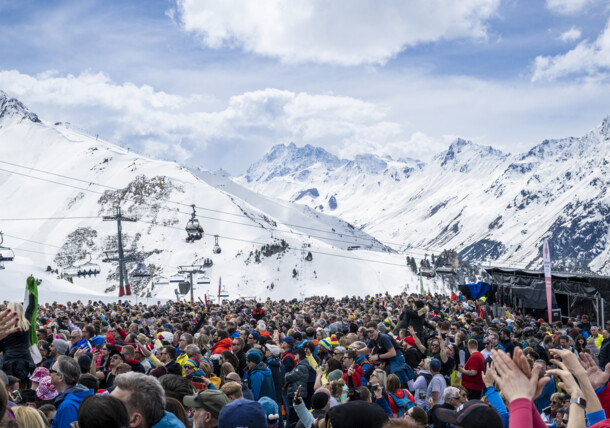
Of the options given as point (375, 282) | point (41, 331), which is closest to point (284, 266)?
point (375, 282)

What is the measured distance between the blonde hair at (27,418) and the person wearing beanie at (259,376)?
14.0 feet

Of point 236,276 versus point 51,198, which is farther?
point 51,198

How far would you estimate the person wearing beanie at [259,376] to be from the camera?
8266 mm

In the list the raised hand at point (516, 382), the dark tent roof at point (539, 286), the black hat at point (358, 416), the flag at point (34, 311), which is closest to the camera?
the raised hand at point (516, 382)

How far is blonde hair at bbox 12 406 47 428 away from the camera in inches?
163

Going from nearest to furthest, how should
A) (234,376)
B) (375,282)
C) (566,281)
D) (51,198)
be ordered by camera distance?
1. (234,376)
2. (566,281)
3. (375,282)
4. (51,198)

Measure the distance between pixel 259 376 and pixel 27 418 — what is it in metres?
4.44

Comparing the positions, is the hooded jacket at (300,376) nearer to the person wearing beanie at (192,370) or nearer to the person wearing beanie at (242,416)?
the person wearing beanie at (192,370)

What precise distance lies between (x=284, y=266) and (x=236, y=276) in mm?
9835

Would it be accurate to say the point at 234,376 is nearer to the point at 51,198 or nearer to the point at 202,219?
the point at 202,219

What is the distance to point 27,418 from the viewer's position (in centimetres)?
418

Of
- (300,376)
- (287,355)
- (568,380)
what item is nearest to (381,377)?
(300,376)

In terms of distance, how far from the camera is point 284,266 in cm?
11569

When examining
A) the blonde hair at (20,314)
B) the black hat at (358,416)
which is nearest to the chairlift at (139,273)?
the blonde hair at (20,314)
